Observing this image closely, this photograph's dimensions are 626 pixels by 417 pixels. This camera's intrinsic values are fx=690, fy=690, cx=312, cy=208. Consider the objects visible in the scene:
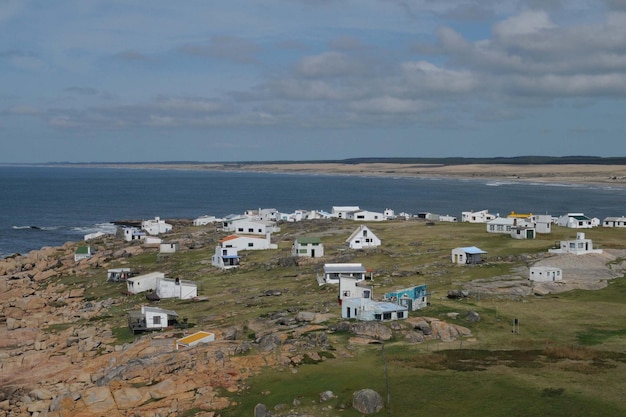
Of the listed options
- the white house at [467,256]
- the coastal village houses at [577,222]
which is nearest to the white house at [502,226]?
the coastal village houses at [577,222]

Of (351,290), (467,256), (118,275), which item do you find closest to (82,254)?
(118,275)

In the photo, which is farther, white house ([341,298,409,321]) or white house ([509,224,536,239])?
white house ([509,224,536,239])

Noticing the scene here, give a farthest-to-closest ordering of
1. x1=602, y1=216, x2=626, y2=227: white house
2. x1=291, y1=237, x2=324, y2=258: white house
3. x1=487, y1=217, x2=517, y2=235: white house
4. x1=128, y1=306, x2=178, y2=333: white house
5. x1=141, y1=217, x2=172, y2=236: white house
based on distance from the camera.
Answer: x1=141, y1=217, x2=172, y2=236: white house
x1=602, y1=216, x2=626, y2=227: white house
x1=487, y1=217, x2=517, y2=235: white house
x1=291, y1=237, x2=324, y2=258: white house
x1=128, y1=306, x2=178, y2=333: white house

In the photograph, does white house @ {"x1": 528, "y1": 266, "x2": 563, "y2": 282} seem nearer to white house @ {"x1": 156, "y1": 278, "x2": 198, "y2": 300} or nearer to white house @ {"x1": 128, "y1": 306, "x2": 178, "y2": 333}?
white house @ {"x1": 156, "y1": 278, "x2": 198, "y2": 300}

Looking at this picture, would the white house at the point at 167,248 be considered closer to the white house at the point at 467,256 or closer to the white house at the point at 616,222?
the white house at the point at 467,256

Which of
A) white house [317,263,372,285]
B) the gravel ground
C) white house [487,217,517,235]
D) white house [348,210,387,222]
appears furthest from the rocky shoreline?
white house [348,210,387,222]

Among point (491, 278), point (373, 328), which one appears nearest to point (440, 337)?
point (373, 328)

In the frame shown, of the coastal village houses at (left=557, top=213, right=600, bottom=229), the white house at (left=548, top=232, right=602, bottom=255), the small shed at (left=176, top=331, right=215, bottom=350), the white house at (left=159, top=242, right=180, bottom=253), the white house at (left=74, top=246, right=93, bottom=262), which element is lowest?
the white house at (left=74, top=246, right=93, bottom=262)

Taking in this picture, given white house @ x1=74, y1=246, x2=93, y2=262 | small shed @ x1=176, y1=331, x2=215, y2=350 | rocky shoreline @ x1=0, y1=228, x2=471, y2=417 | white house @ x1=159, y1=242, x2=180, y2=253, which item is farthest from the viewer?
white house @ x1=74, y1=246, x2=93, y2=262
